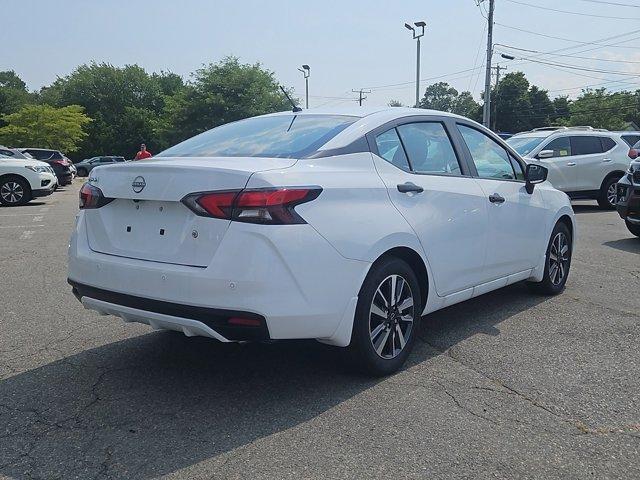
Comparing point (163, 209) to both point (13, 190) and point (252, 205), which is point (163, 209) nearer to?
point (252, 205)

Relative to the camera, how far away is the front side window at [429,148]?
4348 millimetres

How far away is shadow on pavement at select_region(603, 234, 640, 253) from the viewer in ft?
29.0

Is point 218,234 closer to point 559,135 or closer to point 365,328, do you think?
point 365,328

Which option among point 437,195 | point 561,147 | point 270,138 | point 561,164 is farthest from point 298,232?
point 561,147

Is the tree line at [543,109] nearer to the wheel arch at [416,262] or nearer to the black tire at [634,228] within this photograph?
the black tire at [634,228]

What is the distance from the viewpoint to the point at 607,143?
47.7ft

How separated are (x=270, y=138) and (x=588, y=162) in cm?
1193

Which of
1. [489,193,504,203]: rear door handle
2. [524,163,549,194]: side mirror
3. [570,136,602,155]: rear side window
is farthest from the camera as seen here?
[570,136,602,155]: rear side window

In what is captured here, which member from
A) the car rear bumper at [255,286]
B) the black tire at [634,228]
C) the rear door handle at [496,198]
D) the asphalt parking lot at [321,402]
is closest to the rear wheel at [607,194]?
the black tire at [634,228]

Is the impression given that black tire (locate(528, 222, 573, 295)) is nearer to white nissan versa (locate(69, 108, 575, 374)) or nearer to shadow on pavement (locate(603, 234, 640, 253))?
white nissan versa (locate(69, 108, 575, 374))

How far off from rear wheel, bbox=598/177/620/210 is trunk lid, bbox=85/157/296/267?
12.6m

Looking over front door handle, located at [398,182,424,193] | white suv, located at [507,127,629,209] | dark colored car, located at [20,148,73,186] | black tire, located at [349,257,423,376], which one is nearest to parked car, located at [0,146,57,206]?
dark colored car, located at [20,148,73,186]

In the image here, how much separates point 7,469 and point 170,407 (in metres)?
0.88

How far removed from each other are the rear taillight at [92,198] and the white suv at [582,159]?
11481mm
